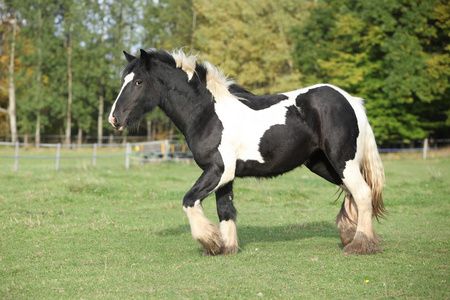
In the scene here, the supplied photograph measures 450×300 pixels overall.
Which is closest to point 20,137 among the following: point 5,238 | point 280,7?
point 280,7

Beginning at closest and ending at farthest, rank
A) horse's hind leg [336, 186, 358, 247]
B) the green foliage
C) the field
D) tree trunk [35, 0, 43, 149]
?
the field
horse's hind leg [336, 186, 358, 247]
the green foliage
tree trunk [35, 0, 43, 149]

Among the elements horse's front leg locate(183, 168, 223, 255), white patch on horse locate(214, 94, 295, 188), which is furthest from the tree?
horse's front leg locate(183, 168, 223, 255)

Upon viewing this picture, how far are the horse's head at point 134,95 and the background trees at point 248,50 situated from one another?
28.2 metres

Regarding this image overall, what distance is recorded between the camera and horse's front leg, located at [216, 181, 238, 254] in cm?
642

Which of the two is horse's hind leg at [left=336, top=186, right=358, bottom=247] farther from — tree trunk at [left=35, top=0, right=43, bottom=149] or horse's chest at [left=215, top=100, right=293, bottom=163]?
tree trunk at [left=35, top=0, right=43, bottom=149]

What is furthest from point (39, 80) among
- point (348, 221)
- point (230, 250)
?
point (348, 221)

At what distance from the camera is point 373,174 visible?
22.0 feet

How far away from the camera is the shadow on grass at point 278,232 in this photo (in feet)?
24.8

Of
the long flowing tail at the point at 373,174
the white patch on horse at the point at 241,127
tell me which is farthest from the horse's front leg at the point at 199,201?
the long flowing tail at the point at 373,174

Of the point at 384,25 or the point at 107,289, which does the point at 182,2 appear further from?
the point at 107,289

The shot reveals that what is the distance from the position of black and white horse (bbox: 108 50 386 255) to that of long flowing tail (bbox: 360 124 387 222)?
14mm

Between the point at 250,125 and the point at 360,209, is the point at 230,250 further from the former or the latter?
the point at 360,209

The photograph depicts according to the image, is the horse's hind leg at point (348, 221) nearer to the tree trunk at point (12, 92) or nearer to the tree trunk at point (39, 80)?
the tree trunk at point (12, 92)

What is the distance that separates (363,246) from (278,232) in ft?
6.64
